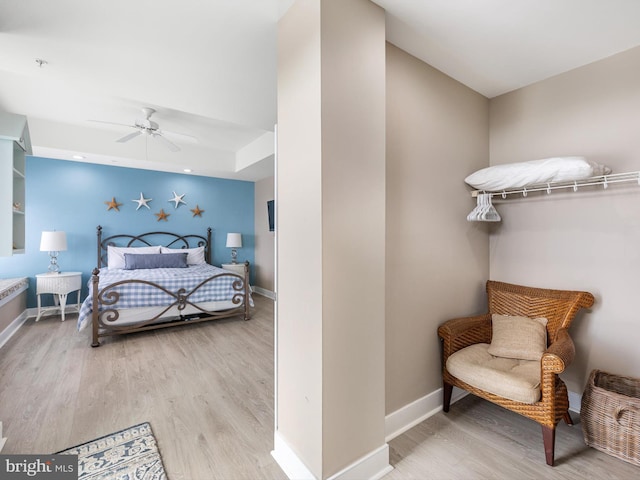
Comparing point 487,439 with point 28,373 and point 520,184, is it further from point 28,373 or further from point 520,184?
point 28,373

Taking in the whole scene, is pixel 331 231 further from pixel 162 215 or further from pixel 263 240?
pixel 162 215

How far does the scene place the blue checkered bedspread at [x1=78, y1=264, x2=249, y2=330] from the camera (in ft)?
11.8

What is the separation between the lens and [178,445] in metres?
1.78

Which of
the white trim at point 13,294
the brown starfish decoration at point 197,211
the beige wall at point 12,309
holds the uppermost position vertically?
the brown starfish decoration at point 197,211

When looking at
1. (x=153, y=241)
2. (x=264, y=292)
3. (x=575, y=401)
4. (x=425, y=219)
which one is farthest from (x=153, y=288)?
(x=575, y=401)

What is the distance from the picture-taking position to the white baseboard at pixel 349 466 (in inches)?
56.9

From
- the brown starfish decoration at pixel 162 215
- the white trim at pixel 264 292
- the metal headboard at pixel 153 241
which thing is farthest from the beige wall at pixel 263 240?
the brown starfish decoration at pixel 162 215

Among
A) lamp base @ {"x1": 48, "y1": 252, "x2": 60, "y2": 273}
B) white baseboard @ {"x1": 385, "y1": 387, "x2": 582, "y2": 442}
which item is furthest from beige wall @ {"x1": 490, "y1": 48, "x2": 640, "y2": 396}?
lamp base @ {"x1": 48, "y1": 252, "x2": 60, "y2": 273}

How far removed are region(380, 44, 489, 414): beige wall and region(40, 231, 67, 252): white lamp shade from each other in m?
4.97

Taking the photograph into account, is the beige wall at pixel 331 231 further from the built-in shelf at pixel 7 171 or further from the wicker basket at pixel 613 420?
the built-in shelf at pixel 7 171

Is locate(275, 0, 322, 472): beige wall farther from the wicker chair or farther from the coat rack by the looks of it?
the coat rack

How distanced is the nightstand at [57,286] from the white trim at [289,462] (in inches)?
172

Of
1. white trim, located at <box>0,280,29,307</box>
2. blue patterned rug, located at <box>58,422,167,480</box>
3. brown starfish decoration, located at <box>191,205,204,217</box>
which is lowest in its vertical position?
blue patterned rug, located at <box>58,422,167,480</box>

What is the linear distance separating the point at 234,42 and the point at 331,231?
1476 millimetres
